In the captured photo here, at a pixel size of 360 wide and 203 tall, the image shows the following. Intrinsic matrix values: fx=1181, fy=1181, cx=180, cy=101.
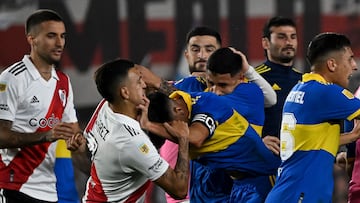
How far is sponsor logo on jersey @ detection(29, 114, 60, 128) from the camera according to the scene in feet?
27.9

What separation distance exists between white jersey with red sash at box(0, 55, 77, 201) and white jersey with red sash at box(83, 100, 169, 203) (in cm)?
127

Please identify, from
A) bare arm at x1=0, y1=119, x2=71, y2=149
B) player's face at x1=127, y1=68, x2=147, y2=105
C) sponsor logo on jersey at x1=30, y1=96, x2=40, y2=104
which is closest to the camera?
player's face at x1=127, y1=68, x2=147, y2=105

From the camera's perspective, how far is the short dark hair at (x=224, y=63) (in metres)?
7.73

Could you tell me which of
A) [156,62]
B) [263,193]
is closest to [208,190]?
[263,193]

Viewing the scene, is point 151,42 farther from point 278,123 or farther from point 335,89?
point 335,89

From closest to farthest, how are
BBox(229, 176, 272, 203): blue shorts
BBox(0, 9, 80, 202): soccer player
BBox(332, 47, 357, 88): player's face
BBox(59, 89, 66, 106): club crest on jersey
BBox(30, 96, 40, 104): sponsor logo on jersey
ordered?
BBox(332, 47, 357, 88): player's face, BBox(229, 176, 272, 203): blue shorts, BBox(0, 9, 80, 202): soccer player, BBox(30, 96, 40, 104): sponsor logo on jersey, BBox(59, 89, 66, 106): club crest on jersey

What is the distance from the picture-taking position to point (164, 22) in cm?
1167

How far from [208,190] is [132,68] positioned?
1292 millimetres

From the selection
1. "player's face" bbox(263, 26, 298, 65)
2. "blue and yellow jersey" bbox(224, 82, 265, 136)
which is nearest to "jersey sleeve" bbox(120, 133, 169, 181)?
"blue and yellow jersey" bbox(224, 82, 265, 136)

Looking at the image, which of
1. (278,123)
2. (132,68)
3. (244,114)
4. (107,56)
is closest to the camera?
(132,68)

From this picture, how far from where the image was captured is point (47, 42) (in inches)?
339

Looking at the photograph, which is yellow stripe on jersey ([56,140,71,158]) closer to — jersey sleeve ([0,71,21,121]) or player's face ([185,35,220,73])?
jersey sleeve ([0,71,21,121])

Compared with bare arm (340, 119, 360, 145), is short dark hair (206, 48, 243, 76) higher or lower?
higher

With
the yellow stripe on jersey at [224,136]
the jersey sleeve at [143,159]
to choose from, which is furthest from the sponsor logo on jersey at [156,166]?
the yellow stripe on jersey at [224,136]
